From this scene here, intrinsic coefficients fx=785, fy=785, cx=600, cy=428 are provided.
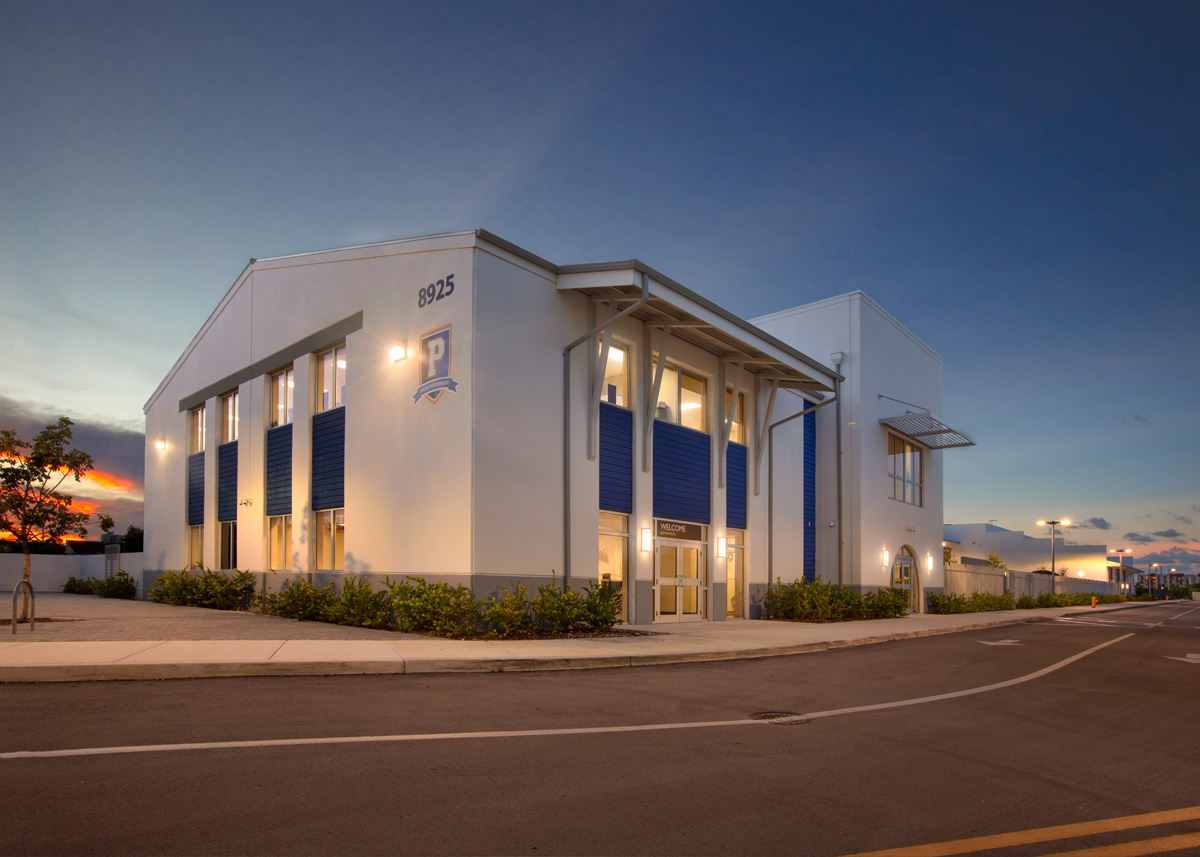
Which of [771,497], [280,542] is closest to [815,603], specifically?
[771,497]

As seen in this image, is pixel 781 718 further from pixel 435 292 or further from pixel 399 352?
pixel 399 352

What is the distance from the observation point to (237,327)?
81.7 ft

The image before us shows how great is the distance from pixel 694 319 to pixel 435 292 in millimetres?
6199

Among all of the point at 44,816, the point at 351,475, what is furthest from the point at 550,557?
the point at 44,816

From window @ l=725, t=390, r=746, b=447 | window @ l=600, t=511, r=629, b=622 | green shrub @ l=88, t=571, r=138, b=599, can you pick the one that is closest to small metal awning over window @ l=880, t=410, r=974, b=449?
window @ l=725, t=390, r=746, b=447

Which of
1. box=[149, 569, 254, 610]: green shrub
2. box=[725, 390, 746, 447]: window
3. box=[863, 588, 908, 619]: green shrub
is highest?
box=[725, 390, 746, 447]: window

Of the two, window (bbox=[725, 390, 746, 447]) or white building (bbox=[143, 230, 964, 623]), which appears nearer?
white building (bbox=[143, 230, 964, 623])

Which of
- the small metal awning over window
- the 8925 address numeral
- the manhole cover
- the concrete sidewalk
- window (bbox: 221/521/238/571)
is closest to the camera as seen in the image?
the manhole cover

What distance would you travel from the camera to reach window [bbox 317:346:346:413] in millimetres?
19914

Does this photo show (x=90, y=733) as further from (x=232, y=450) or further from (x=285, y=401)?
(x=232, y=450)

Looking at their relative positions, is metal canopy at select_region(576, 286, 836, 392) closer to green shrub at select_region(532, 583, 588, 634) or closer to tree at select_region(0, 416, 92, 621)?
green shrub at select_region(532, 583, 588, 634)

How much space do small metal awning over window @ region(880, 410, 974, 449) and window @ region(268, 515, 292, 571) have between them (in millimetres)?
20546

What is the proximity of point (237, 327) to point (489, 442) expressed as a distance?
13.7 meters

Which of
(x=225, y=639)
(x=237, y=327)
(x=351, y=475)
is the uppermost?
(x=237, y=327)
